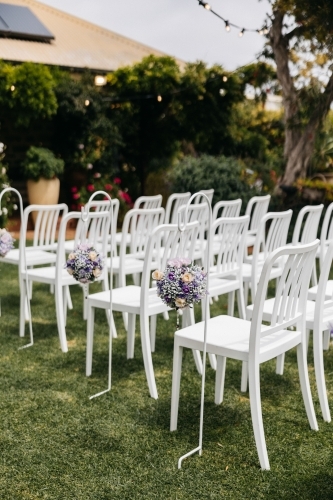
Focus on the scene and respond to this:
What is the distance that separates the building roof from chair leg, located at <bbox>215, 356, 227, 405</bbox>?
8499 mm

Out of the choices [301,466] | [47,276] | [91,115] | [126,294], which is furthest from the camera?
[91,115]

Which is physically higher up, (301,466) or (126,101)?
(126,101)

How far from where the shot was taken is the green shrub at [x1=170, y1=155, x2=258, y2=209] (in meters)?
8.93

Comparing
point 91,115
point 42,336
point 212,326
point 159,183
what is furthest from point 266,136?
point 212,326

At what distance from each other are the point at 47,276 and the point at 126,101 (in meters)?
7.60

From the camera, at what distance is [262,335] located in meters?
2.92

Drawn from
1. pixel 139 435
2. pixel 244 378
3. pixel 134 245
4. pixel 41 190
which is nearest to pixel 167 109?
pixel 41 190

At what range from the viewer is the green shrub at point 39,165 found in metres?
10.6

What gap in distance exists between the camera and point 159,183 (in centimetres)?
1195

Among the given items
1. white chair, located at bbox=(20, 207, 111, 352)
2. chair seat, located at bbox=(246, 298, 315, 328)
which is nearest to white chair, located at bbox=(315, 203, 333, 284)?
chair seat, located at bbox=(246, 298, 315, 328)

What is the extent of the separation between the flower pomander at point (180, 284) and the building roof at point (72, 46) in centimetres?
870

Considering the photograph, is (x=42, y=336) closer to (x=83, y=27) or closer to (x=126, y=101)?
(x=126, y=101)

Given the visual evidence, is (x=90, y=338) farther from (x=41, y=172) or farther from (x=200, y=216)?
(x=41, y=172)

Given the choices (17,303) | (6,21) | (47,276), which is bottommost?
(17,303)
